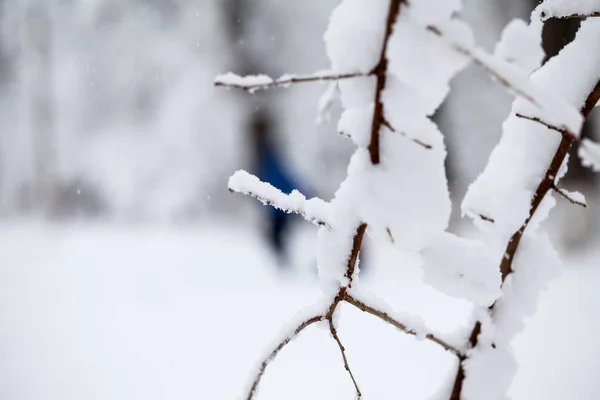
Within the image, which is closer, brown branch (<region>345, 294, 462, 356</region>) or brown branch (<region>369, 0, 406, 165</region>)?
brown branch (<region>369, 0, 406, 165</region>)

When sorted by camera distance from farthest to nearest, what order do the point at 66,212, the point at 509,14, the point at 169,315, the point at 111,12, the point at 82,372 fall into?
the point at 66,212 → the point at 111,12 → the point at 509,14 → the point at 169,315 → the point at 82,372

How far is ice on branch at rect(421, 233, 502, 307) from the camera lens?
1.49 ft

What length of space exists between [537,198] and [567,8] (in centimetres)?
22

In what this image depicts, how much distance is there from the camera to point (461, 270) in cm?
46

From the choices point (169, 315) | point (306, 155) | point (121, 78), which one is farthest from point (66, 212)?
point (169, 315)

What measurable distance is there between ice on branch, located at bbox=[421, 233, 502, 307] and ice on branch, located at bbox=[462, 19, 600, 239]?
0.37 feet

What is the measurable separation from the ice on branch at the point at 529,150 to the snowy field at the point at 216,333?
127 millimetres

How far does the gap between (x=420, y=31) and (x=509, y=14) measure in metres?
6.62

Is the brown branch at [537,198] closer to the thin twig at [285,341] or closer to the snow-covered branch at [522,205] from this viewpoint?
the snow-covered branch at [522,205]

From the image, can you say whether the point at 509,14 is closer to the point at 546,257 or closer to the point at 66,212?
the point at 546,257

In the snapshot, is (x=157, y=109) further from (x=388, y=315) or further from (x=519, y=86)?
(x=519, y=86)

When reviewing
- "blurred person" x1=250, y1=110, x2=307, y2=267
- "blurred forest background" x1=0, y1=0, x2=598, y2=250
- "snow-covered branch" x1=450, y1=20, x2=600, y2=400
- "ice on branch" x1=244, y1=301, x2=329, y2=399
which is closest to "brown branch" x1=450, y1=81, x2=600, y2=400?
"snow-covered branch" x1=450, y1=20, x2=600, y2=400

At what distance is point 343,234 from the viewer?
0.46 m

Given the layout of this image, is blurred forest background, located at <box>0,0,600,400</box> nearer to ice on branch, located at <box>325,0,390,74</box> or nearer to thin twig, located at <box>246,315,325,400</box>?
thin twig, located at <box>246,315,325,400</box>
